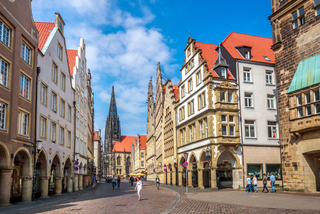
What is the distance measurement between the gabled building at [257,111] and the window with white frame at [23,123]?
21191 mm

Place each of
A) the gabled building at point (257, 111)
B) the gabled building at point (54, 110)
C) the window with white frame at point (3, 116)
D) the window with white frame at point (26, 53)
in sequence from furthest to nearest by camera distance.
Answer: the gabled building at point (257, 111) → the gabled building at point (54, 110) → the window with white frame at point (26, 53) → the window with white frame at point (3, 116)

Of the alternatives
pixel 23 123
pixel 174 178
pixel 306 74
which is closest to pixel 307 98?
pixel 306 74

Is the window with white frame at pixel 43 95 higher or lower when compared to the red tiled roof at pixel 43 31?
lower

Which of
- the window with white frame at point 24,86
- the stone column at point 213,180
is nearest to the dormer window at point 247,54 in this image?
the stone column at point 213,180

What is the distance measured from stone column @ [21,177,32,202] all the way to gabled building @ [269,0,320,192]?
19.0m

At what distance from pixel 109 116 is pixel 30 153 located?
Result: 5691 inches

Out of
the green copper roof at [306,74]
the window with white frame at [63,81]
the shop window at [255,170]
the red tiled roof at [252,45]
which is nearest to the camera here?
the green copper roof at [306,74]

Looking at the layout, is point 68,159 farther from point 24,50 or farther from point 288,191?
point 288,191

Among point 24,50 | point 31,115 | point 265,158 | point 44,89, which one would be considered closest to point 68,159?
point 44,89

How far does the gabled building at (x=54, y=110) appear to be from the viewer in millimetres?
24375

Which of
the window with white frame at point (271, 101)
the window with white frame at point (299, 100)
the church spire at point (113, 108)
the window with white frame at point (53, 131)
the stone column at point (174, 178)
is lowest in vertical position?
the stone column at point (174, 178)

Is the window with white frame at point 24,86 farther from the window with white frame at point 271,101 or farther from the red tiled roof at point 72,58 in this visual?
the window with white frame at point 271,101

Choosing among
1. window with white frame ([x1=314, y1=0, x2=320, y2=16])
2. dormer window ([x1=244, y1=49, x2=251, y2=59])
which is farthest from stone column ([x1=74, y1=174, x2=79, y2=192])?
window with white frame ([x1=314, y1=0, x2=320, y2=16])

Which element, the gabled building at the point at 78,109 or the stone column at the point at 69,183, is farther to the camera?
the gabled building at the point at 78,109
